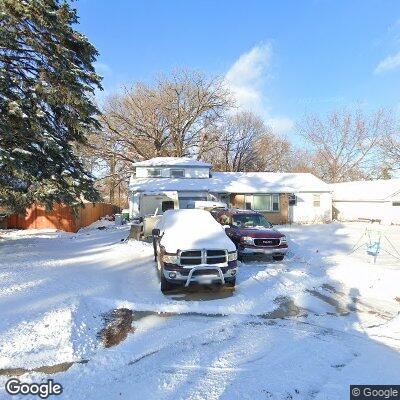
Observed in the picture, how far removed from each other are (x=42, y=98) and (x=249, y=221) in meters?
8.92

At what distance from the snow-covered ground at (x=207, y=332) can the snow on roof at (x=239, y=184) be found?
16.9 metres

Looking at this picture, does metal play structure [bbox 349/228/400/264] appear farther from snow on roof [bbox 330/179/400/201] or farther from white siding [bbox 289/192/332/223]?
snow on roof [bbox 330/179/400/201]

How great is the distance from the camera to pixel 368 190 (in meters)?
34.4

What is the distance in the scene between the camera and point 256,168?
50.8 m

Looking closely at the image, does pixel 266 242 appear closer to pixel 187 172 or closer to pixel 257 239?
pixel 257 239

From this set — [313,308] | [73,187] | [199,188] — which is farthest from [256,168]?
[313,308]

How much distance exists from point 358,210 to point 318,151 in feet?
68.9

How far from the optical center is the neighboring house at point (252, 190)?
2906 cm

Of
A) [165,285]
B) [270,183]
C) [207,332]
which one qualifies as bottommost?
[207,332]

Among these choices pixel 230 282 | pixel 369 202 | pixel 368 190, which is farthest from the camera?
pixel 368 190

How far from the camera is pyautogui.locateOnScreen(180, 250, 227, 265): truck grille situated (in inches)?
318

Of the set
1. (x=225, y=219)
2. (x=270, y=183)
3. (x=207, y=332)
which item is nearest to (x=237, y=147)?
(x=270, y=183)

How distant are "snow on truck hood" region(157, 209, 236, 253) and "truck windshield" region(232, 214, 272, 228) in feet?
9.75

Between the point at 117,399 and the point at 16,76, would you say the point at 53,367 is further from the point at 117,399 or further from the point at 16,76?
the point at 16,76
